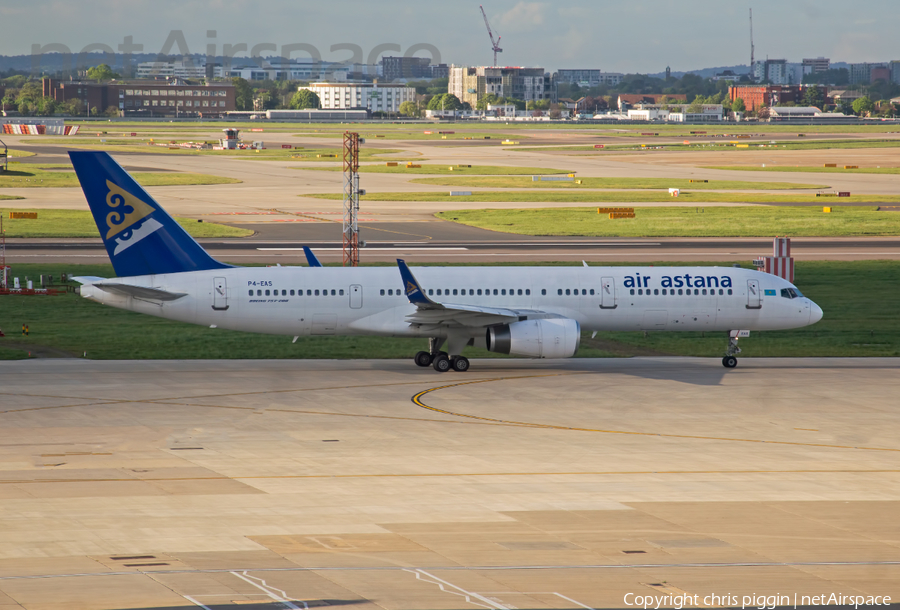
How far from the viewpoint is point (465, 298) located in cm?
4469

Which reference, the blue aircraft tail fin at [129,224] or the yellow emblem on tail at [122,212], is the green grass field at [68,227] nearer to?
the blue aircraft tail fin at [129,224]

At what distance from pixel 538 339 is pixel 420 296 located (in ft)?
16.9

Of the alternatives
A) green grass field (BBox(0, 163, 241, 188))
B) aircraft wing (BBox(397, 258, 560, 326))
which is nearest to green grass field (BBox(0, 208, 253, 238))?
green grass field (BBox(0, 163, 241, 188))

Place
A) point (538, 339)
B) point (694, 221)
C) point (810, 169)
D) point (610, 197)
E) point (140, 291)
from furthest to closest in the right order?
point (810, 169)
point (610, 197)
point (694, 221)
point (538, 339)
point (140, 291)

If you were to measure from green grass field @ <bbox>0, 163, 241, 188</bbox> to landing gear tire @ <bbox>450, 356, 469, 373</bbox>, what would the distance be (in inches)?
3772

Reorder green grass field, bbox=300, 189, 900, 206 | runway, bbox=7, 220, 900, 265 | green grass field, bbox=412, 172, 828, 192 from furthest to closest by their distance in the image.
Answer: green grass field, bbox=412, 172, 828, 192 → green grass field, bbox=300, 189, 900, 206 → runway, bbox=7, 220, 900, 265

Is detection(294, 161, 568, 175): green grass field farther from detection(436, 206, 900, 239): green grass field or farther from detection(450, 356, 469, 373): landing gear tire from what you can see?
detection(450, 356, 469, 373): landing gear tire

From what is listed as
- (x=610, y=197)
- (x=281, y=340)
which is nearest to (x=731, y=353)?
(x=281, y=340)

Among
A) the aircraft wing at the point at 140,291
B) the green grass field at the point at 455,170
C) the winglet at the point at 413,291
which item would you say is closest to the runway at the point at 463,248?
the aircraft wing at the point at 140,291

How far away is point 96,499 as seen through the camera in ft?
85.7

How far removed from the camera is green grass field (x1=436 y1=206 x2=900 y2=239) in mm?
97438

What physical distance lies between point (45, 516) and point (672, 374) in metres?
27.7

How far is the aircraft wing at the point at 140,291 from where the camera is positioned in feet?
137

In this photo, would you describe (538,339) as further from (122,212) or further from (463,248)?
(463,248)
